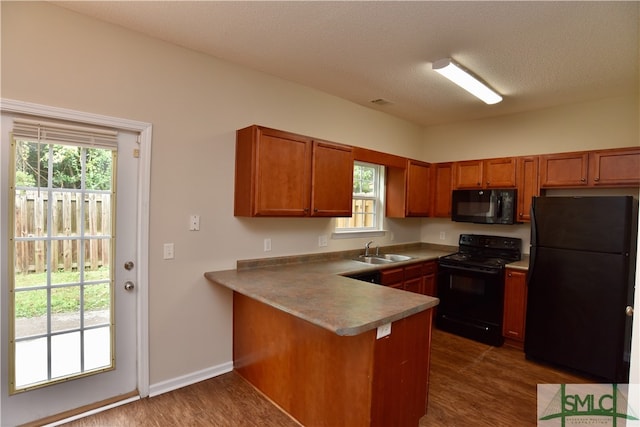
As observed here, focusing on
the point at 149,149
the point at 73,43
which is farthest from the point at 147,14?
the point at 149,149

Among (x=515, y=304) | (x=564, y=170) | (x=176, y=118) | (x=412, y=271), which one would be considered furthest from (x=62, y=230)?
(x=564, y=170)

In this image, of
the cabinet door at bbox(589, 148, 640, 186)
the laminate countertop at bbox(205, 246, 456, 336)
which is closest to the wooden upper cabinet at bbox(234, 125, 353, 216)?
the laminate countertop at bbox(205, 246, 456, 336)

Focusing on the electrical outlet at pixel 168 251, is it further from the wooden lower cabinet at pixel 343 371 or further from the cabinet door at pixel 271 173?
the wooden lower cabinet at pixel 343 371

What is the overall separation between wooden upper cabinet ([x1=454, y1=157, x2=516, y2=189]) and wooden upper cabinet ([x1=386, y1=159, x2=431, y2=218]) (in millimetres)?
436

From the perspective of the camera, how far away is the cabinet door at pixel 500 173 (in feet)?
12.6

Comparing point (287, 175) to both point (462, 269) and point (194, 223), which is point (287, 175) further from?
point (462, 269)

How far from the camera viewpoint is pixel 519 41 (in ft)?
7.66

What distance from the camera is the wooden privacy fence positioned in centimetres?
203

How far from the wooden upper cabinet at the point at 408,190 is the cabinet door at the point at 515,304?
1.33 metres

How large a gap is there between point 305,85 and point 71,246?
244cm

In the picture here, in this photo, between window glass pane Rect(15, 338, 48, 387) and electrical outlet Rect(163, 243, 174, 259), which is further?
electrical outlet Rect(163, 243, 174, 259)

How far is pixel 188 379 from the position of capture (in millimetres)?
2658

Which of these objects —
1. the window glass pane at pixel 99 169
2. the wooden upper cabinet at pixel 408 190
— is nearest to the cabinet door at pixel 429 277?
the wooden upper cabinet at pixel 408 190

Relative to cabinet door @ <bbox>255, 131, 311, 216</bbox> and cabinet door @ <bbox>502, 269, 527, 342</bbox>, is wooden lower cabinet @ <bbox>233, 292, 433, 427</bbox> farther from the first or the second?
cabinet door @ <bbox>502, 269, 527, 342</bbox>
